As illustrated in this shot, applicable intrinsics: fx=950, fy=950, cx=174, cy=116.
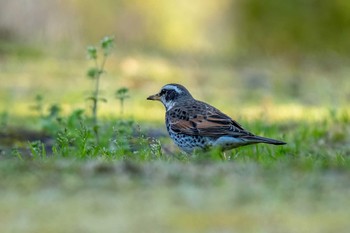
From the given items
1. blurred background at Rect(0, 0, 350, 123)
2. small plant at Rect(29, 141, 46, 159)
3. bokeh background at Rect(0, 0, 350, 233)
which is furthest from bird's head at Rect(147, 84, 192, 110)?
blurred background at Rect(0, 0, 350, 123)

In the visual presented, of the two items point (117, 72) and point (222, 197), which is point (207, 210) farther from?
point (117, 72)

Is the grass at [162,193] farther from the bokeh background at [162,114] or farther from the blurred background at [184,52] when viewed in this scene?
the blurred background at [184,52]

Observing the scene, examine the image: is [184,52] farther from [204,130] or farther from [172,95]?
[204,130]

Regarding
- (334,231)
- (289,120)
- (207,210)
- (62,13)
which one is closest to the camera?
(334,231)

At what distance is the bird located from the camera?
776 cm

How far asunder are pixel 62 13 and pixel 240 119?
7654 millimetres

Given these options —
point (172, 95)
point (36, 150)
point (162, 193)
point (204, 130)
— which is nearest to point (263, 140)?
point (204, 130)

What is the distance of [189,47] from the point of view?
71.4 ft

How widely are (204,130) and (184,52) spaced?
35.8 ft

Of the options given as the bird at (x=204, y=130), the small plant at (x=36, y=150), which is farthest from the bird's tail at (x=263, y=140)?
the small plant at (x=36, y=150)

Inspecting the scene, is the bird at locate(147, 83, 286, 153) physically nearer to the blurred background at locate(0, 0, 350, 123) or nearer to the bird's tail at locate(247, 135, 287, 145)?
the bird's tail at locate(247, 135, 287, 145)

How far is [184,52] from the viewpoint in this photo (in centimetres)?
1878

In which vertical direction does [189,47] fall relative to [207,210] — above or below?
above

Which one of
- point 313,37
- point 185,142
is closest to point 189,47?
point 313,37
